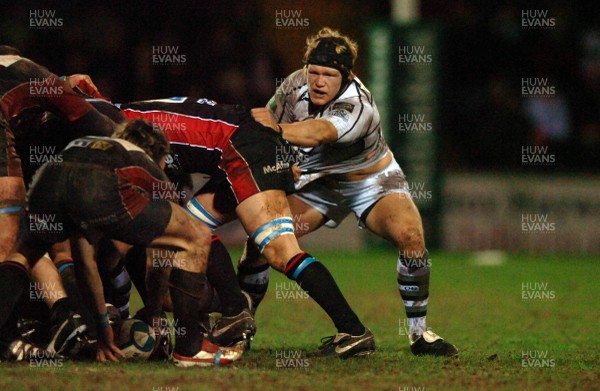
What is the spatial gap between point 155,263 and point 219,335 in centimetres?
64

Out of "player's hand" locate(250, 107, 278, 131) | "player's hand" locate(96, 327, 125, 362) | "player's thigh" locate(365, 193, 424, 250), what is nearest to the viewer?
"player's hand" locate(96, 327, 125, 362)

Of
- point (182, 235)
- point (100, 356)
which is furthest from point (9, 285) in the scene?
point (182, 235)

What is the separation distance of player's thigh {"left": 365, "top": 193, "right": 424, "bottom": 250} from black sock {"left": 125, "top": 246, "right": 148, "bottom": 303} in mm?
1629

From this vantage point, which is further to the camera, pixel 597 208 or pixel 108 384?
pixel 597 208

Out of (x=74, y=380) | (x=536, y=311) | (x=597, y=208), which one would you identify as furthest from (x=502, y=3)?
(x=74, y=380)

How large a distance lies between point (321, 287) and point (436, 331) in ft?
7.57

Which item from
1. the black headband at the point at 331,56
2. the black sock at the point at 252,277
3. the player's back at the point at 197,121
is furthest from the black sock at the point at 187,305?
the black headband at the point at 331,56

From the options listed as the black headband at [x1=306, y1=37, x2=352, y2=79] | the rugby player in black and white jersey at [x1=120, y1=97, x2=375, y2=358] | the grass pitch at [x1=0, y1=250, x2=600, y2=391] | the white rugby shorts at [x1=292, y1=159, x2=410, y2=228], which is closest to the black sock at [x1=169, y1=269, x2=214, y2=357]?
the grass pitch at [x1=0, y1=250, x2=600, y2=391]

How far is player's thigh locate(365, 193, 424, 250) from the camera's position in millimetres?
7750

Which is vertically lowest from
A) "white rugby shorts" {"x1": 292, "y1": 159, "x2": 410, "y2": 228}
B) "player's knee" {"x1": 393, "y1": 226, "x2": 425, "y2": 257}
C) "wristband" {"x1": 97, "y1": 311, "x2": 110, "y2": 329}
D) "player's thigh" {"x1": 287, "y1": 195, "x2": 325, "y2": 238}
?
"wristband" {"x1": 97, "y1": 311, "x2": 110, "y2": 329}

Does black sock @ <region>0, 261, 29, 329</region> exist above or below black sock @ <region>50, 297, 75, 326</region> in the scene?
above

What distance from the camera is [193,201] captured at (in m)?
7.82

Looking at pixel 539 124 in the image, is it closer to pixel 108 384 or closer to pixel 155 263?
pixel 155 263

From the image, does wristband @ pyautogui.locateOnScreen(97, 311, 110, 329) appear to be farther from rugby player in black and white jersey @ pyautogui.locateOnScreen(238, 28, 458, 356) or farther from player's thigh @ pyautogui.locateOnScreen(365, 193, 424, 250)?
player's thigh @ pyautogui.locateOnScreen(365, 193, 424, 250)
